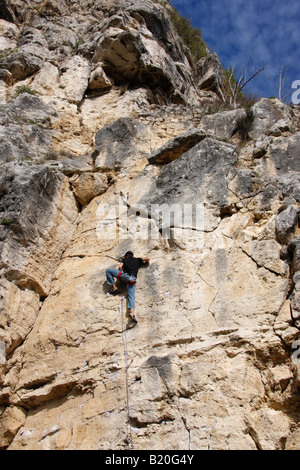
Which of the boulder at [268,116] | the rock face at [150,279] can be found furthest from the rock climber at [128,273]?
the boulder at [268,116]

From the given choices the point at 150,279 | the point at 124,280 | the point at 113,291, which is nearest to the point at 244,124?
the point at 150,279

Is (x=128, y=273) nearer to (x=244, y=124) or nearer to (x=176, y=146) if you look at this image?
(x=176, y=146)

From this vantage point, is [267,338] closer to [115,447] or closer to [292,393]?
[292,393]

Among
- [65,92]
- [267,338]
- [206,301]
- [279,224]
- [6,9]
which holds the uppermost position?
[6,9]

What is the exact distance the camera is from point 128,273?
7.13 meters

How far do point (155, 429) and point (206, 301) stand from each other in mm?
2009

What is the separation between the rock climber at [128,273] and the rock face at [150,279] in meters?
0.16

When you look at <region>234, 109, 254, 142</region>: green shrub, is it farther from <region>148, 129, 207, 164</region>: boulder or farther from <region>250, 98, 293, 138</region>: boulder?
<region>148, 129, 207, 164</region>: boulder

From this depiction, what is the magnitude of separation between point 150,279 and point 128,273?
0.39 m

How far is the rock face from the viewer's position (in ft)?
18.7

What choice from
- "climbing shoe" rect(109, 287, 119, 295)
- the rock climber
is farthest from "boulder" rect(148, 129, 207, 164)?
"climbing shoe" rect(109, 287, 119, 295)

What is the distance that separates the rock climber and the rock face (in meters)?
0.16
